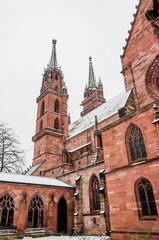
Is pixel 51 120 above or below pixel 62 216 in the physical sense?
above

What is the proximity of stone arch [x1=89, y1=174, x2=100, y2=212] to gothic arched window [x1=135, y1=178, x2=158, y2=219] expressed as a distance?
22.0 feet

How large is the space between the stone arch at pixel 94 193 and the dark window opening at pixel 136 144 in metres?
6.70

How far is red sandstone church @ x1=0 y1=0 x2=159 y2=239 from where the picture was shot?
10.7m

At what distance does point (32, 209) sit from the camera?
16031 millimetres

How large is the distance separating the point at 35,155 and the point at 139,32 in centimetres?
2588

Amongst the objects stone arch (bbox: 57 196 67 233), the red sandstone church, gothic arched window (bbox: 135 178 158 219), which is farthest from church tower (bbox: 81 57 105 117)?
gothic arched window (bbox: 135 178 158 219)

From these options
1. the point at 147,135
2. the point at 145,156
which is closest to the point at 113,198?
the point at 145,156

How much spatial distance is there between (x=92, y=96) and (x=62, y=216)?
32.9m

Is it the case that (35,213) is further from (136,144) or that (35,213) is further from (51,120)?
(51,120)

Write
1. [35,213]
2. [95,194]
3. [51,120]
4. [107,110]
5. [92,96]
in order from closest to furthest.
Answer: [35,213] → [95,194] → [107,110] → [51,120] → [92,96]

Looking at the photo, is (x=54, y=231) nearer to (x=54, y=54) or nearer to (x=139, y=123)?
(x=139, y=123)

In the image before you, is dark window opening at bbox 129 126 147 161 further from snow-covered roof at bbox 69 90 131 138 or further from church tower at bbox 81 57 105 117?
church tower at bbox 81 57 105 117

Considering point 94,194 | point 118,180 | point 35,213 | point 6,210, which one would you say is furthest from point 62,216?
point 118,180

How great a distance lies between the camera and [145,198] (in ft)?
34.3
